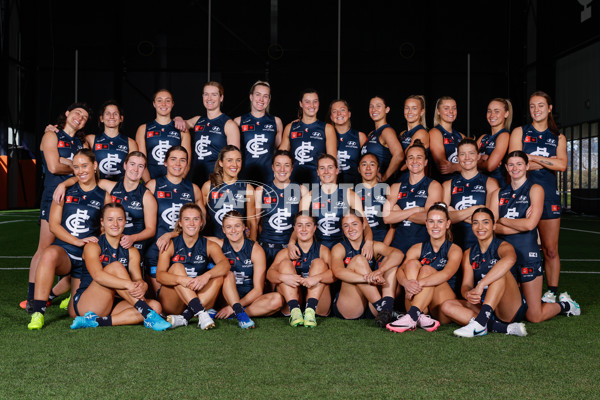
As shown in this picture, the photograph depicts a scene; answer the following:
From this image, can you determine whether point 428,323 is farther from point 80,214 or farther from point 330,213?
point 80,214

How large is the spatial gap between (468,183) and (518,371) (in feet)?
5.75

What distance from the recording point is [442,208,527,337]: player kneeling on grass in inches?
137

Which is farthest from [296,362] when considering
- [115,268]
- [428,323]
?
[115,268]

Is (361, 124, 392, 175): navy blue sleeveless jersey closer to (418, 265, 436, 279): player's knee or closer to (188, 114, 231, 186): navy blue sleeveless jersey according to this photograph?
(188, 114, 231, 186): navy blue sleeveless jersey

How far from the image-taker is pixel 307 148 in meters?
4.89

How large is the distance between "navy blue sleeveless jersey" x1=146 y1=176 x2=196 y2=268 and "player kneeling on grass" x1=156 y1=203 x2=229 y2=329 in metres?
0.26

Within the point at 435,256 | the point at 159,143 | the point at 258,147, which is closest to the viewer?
the point at 435,256

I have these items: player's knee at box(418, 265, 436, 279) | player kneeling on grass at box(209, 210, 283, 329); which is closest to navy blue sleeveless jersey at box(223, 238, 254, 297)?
player kneeling on grass at box(209, 210, 283, 329)

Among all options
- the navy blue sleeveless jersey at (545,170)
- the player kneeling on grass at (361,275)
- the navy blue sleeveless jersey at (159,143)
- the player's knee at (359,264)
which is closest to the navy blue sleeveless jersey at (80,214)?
the navy blue sleeveless jersey at (159,143)

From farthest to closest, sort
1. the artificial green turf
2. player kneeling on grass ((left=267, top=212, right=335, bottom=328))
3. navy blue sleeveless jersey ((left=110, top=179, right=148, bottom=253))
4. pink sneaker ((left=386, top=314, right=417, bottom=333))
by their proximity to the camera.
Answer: navy blue sleeveless jersey ((left=110, top=179, right=148, bottom=253)) → player kneeling on grass ((left=267, top=212, right=335, bottom=328)) → pink sneaker ((left=386, top=314, right=417, bottom=333)) → the artificial green turf

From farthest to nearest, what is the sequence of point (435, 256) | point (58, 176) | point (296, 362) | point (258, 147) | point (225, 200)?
point (258, 147) < point (58, 176) < point (225, 200) < point (435, 256) < point (296, 362)

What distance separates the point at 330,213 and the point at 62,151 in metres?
2.25

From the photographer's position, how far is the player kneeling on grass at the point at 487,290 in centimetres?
348

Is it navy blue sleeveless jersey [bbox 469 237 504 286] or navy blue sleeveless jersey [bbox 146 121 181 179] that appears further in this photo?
navy blue sleeveless jersey [bbox 146 121 181 179]
